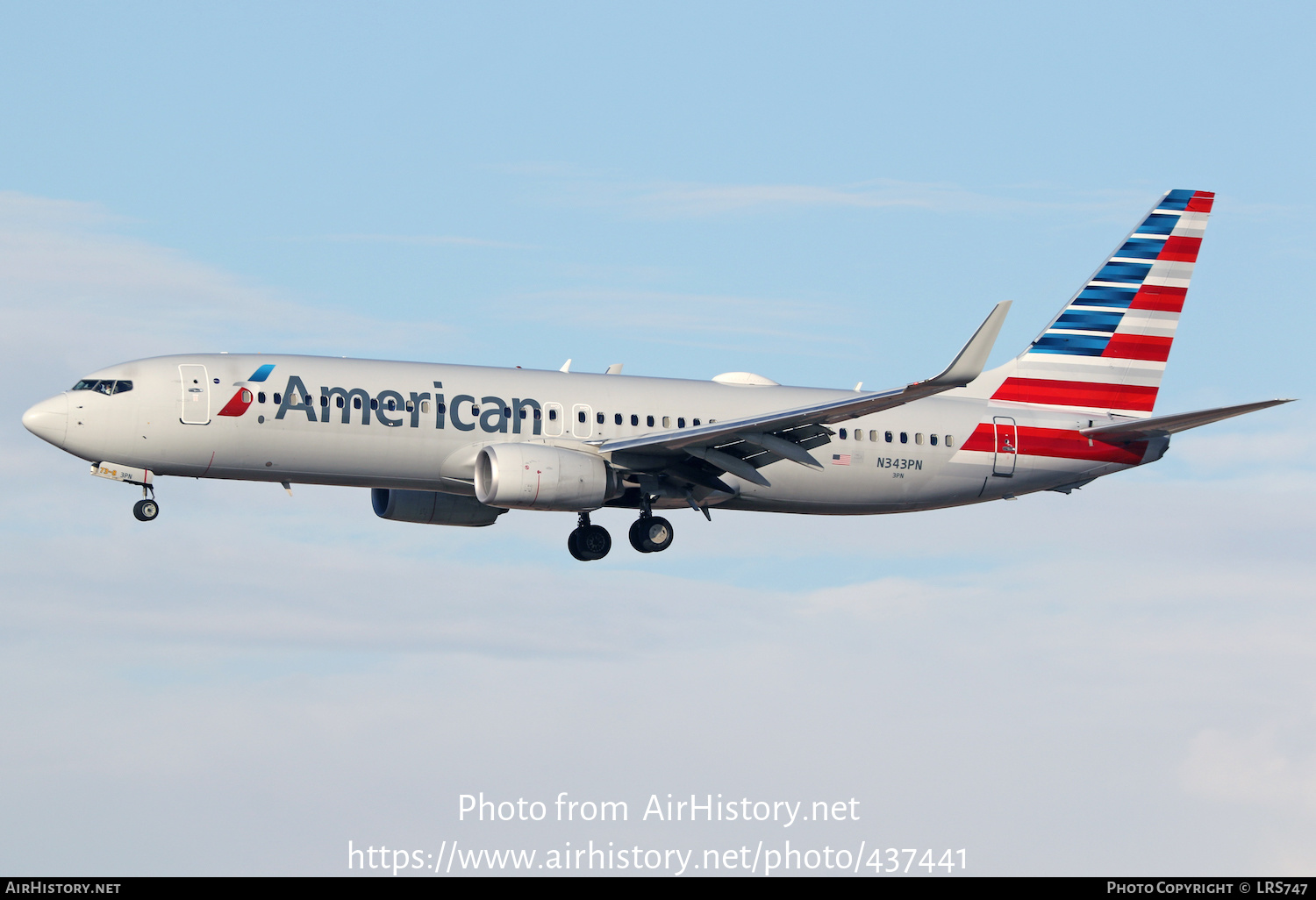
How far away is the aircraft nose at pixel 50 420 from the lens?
134ft

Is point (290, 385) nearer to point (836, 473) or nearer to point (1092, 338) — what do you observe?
point (836, 473)

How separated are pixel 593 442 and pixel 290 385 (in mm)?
7810

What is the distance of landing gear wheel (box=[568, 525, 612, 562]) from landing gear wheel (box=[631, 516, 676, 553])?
83 centimetres

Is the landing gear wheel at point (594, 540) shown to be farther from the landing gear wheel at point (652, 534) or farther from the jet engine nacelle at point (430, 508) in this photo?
the jet engine nacelle at point (430, 508)

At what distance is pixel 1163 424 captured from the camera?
1783 inches

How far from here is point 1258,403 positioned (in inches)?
1601

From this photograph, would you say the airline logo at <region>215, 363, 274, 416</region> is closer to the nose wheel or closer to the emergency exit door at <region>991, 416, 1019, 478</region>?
the nose wheel

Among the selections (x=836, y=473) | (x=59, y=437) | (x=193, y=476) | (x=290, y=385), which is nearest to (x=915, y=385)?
(x=836, y=473)

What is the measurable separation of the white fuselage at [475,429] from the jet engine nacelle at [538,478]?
1096mm

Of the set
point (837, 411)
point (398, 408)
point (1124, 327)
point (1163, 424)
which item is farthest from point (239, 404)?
point (1124, 327)

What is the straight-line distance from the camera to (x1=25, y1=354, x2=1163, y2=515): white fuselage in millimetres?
40969

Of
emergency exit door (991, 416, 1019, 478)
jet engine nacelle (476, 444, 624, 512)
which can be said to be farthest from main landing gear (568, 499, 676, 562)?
emergency exit door (991, 416, 1019, 478)

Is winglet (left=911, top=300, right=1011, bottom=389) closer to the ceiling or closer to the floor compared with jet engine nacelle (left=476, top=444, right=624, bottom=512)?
closer to the ceiling

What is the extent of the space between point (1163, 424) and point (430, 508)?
20266 millimetres
